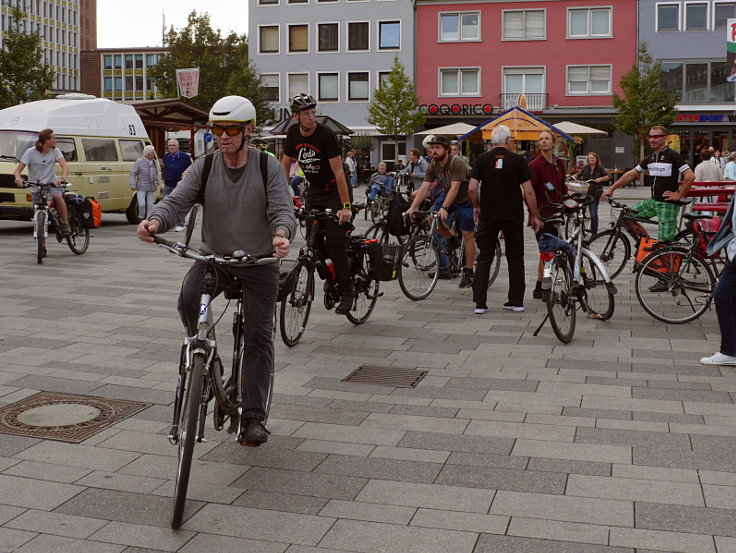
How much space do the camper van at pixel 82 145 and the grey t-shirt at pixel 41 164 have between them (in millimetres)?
3703

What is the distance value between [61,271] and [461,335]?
636 cm

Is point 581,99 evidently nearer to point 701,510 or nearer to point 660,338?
point 660,338

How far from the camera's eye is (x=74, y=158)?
20.1 metres

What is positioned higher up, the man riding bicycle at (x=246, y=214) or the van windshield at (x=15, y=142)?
the van windshield at (x=15, y=142)

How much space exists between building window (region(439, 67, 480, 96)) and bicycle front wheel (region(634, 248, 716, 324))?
4738 cm

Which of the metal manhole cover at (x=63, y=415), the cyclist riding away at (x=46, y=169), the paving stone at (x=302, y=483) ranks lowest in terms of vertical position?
the paving stone at (x=302, y=483)

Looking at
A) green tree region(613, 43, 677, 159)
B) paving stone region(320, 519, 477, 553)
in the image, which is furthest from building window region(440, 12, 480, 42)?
paving stone region(320, 519, 477, 553)

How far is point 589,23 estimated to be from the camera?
177 ft

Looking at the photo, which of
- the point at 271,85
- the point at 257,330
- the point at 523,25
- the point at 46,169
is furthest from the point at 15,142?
the point at 271,85

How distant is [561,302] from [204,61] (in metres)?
52.4

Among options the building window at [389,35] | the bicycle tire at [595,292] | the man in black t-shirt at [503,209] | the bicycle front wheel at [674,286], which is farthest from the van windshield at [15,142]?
the building window at [389,35]

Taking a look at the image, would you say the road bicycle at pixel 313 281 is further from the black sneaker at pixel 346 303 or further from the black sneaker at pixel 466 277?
the black sneaker at pixel 466 277

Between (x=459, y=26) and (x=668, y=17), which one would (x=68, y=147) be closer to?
(x=459, y=26)

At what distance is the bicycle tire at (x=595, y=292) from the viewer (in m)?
9.12
